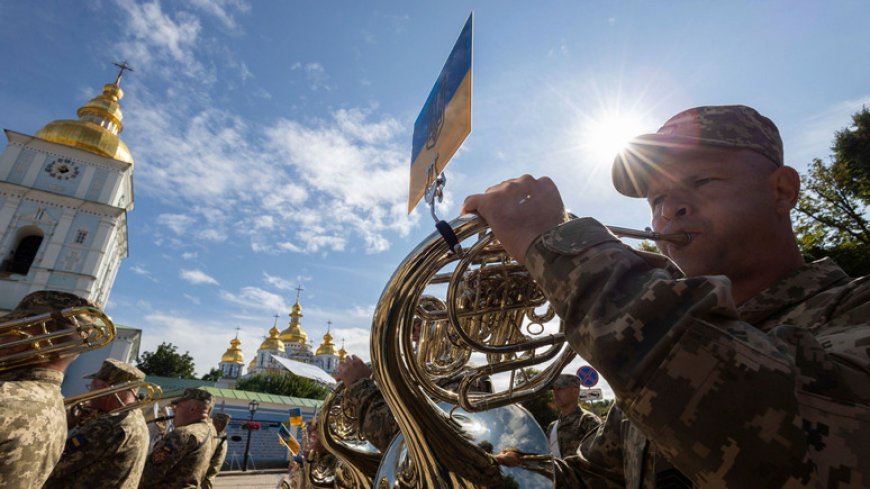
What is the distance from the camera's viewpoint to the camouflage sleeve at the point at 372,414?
2.29 m

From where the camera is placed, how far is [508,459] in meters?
1.50

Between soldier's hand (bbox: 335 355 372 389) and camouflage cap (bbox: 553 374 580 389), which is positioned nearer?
soldier's hand (bbox: 335 355 372 389)

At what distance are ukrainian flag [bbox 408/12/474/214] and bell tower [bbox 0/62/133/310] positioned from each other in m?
35.7

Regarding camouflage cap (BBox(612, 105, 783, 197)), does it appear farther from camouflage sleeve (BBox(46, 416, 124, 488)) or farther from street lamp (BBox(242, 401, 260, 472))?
street lamp (BBox(242, 401, 260, 472))

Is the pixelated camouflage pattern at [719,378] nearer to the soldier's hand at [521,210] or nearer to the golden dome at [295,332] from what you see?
the soldier's hand at [521,210]

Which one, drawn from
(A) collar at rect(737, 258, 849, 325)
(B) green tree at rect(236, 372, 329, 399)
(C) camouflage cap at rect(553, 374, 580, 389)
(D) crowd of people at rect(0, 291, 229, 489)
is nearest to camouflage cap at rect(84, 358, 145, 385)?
(D) crowd of people at rect(0, 291, 229, 489)

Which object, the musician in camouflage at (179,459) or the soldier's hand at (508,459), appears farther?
the musician in camouflage at (179,459)

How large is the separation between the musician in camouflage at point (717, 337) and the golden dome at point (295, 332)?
62729mm

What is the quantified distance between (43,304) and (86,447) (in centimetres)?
115

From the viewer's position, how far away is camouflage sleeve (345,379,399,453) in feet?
7.50

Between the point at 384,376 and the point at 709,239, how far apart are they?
A: 98 centimetres

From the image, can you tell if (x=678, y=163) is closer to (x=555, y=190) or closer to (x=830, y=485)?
(x=555, y=190)

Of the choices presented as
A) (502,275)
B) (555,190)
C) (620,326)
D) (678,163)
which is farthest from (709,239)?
(502,275)

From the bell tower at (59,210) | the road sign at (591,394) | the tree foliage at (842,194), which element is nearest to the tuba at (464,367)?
the road sign at (591,394)
